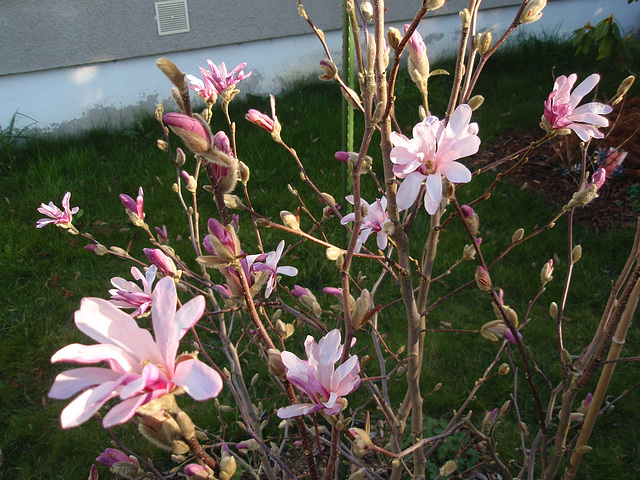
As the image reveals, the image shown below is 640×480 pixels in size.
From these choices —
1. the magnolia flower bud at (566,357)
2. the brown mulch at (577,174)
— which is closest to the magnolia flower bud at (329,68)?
the magnolia flower bud at (566,357)

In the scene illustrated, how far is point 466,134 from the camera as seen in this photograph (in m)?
0.92

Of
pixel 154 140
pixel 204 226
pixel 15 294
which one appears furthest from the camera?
pixel 154 140

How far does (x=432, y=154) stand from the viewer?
0.95 meters

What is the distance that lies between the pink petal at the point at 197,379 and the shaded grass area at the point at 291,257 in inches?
59.2

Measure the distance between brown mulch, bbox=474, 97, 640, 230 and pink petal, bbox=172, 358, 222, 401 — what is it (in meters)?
2.82

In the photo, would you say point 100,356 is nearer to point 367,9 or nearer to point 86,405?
point 86,405

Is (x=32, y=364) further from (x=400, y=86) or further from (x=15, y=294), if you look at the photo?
(x=400, y=86)

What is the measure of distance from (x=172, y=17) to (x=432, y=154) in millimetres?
3905

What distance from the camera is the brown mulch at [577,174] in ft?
10.3

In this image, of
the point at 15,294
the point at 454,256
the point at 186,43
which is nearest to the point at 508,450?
the point at 454,256

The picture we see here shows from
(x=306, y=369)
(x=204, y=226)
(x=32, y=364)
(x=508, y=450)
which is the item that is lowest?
(x=508, y=450)

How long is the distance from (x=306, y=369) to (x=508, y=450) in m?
1.44

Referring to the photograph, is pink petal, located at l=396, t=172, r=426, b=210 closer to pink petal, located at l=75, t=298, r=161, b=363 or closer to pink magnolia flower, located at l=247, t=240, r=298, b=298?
pink magnolia flower, located at l=247, t=240, r=298, b=298

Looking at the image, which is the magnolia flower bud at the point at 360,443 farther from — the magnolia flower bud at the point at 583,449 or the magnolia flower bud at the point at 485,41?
the magnolia flower bud at the point at 485,41
